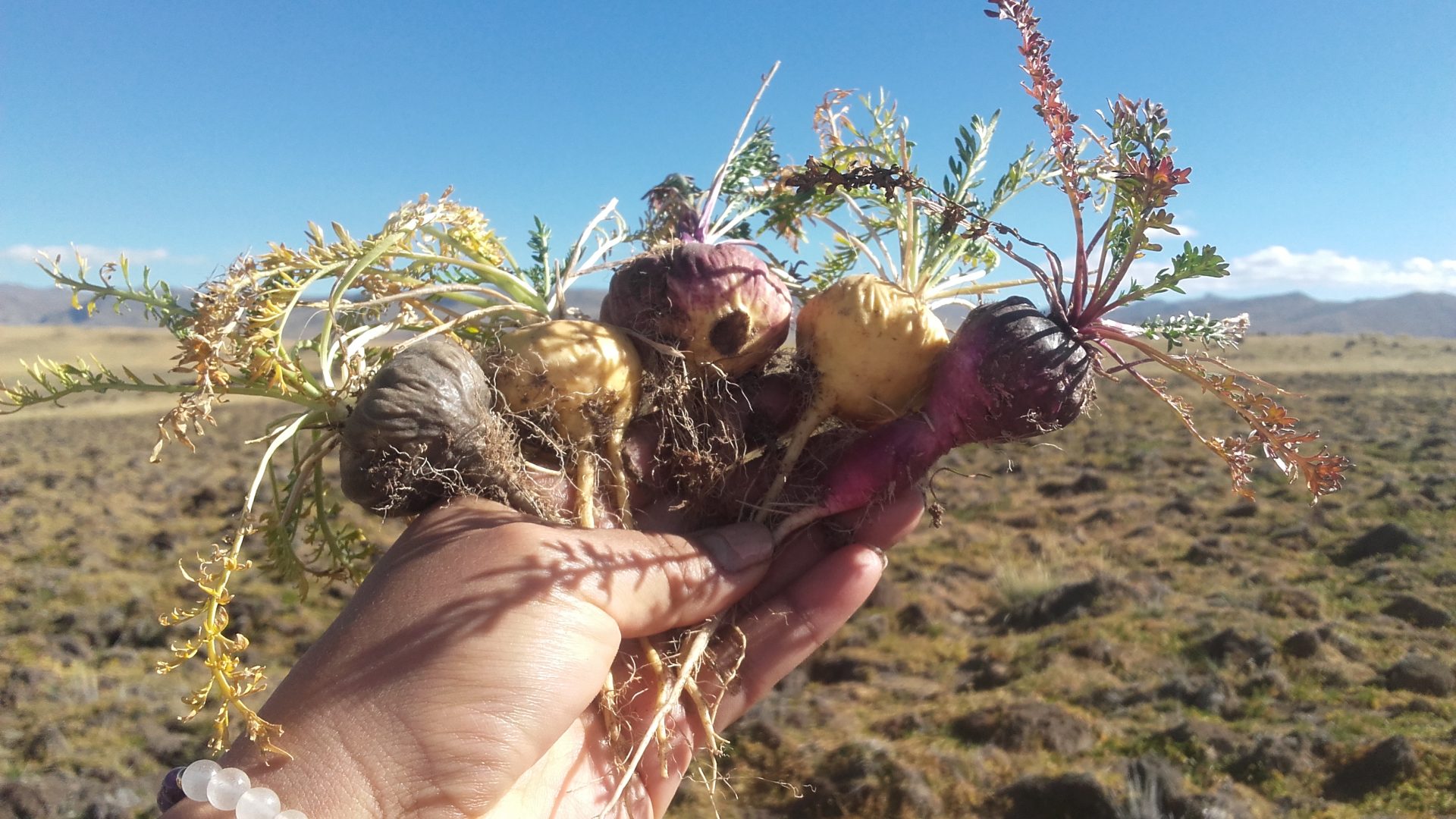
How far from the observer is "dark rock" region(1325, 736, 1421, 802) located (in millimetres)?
5820

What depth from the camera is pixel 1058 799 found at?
594cm

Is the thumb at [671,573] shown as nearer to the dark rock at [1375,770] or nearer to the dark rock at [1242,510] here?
the dark rock at [1375,770]

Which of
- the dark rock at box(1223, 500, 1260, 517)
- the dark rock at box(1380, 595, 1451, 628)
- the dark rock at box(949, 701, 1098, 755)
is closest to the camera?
the dark rock at box(949, 701, 1098, 755)

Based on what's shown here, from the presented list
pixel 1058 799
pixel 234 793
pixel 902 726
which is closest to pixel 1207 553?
pixel 902 726

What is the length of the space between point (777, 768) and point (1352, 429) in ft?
77.4

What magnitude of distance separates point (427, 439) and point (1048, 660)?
8410 millimetres

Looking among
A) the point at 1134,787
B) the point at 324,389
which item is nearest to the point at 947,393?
the point at 324,389

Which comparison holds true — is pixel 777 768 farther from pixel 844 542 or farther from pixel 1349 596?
pixel 1349 596

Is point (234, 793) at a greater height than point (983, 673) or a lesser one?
greater

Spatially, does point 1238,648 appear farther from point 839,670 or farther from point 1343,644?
point 839,670

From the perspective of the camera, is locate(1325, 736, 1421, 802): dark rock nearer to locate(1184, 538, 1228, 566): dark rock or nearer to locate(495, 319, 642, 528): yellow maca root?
locate(1184, 538, 1228, 566): dark rock

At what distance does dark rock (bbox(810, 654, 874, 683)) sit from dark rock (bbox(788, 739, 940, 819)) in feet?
7.14

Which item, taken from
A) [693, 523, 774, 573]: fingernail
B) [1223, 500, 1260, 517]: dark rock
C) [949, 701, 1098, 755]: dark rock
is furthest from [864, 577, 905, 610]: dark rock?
[693, 523, 774, 573]: fingernail

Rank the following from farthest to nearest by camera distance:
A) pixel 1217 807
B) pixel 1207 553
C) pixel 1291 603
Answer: pixel 1207 553 → pixel 1291 603 → pixel 1217 807
